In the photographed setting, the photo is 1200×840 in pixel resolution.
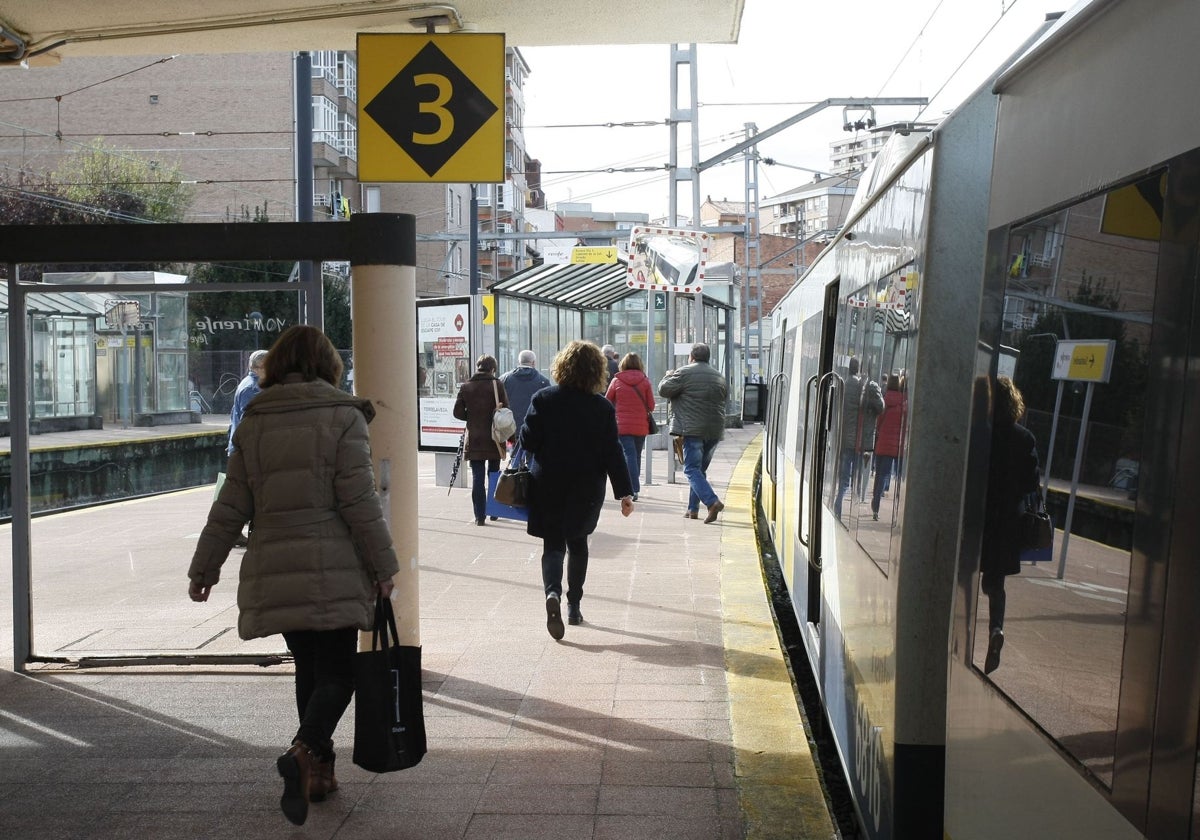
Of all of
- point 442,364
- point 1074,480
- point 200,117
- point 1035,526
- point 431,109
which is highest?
point 200,117

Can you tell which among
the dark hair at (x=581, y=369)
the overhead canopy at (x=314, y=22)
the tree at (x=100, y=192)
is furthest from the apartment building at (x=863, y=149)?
the tree at (x=100, y=192)

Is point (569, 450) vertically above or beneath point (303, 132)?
beneath

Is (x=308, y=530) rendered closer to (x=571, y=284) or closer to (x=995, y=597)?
(x=995, y=597)

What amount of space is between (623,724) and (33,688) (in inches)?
118

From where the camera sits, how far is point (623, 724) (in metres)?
6.21

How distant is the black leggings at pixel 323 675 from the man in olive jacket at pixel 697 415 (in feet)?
30.5

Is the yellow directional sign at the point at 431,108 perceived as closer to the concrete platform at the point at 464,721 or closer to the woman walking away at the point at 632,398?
the concrete platform at the point at 464,721

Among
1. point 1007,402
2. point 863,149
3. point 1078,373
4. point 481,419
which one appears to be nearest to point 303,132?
point 481,419

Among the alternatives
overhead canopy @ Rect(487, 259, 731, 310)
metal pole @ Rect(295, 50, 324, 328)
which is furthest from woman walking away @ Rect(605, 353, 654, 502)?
overhead canopy @ Rect(487, 259, 731, 310)

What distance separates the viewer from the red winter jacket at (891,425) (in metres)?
3.75

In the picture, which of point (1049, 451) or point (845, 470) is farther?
point (845, 470)

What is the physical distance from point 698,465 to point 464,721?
27.1 feet

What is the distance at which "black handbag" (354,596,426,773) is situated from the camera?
491cm

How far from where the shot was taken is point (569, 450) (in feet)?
26.5
